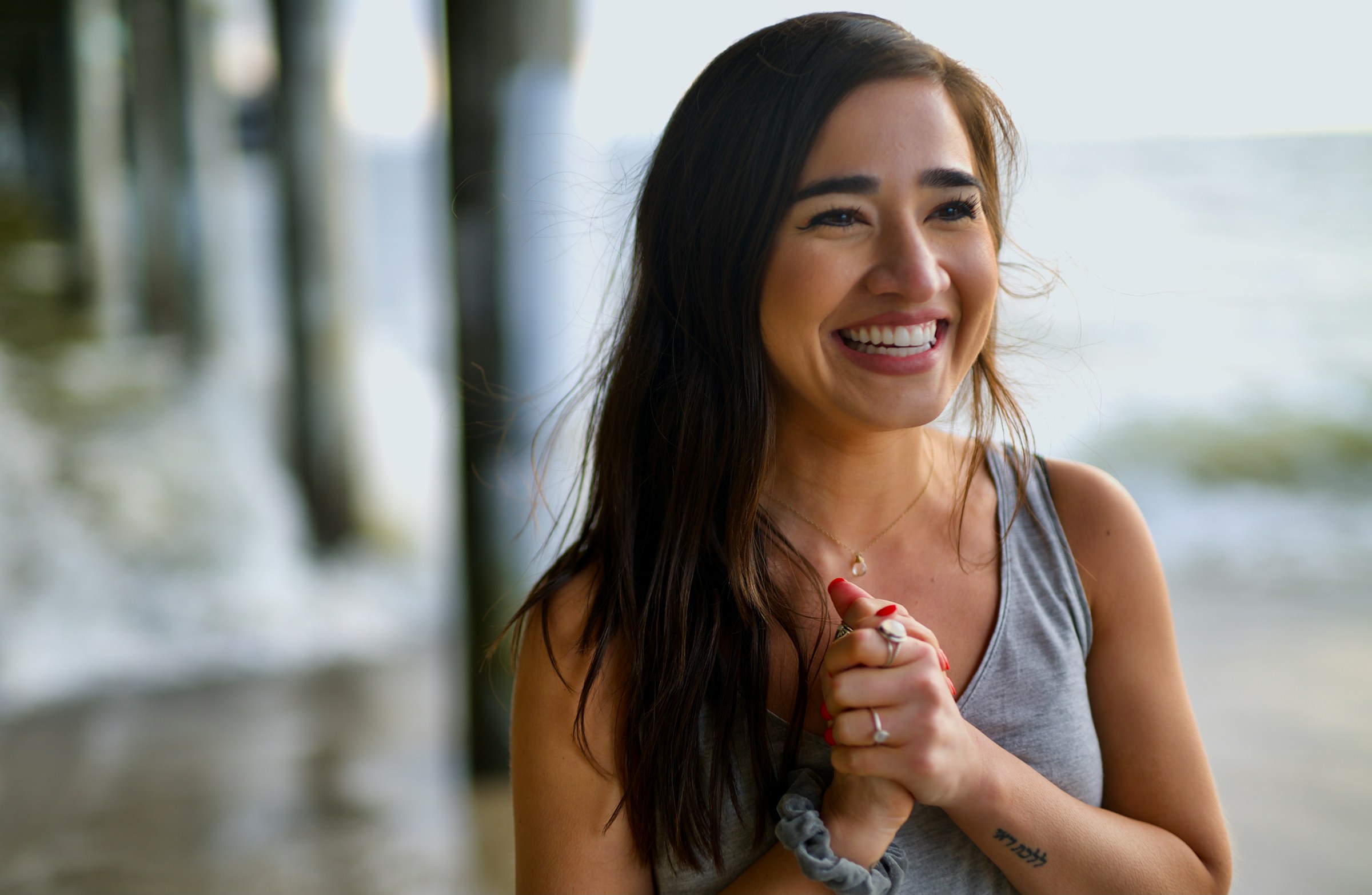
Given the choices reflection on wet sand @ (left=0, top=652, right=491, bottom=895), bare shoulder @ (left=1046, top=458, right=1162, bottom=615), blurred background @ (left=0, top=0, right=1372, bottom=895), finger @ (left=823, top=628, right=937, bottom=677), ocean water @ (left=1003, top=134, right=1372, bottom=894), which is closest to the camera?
finger @ (left=823, top=628, right=937, bottom=677)

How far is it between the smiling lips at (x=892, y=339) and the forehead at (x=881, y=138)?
143mm

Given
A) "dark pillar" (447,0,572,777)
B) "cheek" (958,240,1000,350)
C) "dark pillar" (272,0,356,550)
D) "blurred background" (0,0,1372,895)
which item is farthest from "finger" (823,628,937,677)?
"dark pillar" (272,0,356,550)

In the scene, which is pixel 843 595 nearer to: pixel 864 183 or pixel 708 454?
pixel 708 454

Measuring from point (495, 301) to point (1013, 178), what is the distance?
230cm

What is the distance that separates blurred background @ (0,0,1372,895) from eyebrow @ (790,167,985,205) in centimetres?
19

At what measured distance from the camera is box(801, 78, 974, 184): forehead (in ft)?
3.39

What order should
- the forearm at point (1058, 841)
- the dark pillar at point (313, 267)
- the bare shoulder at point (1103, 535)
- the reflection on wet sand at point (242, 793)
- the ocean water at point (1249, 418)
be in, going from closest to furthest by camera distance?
the forearm at point (1058, 841) → the bare shoulder at point (1103, 535) → the reflection on wet sand at point (242, 793) → the ocean water at point (1249, 418) → the dark pillar at point (313, 267)

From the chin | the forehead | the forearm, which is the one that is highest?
the forehead

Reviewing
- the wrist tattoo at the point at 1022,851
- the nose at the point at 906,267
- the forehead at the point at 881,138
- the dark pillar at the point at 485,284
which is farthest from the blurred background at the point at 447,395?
the wrist tattoo at the point at 1022,851

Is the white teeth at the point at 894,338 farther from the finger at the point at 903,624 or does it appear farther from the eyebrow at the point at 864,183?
the finger at the point at 903,624

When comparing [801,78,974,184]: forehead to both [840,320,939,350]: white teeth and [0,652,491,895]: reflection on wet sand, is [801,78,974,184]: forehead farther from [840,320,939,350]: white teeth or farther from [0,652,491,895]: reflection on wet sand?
[0,652,491,895]: reflection on wet sand

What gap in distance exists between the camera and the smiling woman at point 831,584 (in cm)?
103

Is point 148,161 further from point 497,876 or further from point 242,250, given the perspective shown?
point 497,876

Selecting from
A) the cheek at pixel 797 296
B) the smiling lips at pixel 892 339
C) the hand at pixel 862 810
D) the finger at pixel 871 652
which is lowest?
the hand at pixel 862 810
